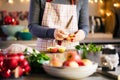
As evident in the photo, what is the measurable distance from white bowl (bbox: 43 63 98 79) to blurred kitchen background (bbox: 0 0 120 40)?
1917mm

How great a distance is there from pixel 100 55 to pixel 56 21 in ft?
2.37

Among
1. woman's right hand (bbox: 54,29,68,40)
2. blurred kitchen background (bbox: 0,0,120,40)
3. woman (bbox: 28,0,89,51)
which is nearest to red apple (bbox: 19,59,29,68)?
woman's right hand (bbox: 54,29,68,40)

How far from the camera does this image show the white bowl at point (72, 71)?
1.11 metres

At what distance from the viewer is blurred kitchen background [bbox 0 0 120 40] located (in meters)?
3.24

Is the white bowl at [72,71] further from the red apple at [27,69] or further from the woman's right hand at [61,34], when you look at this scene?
→ the woman's right hand at [61,34]

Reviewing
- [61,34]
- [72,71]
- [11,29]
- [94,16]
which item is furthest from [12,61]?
[94,16]

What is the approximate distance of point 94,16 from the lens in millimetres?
3652

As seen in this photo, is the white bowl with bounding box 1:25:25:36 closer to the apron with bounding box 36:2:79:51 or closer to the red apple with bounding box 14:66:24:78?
the apron with bounding box 36:2:79:51

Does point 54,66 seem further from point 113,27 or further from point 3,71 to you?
point 113,27

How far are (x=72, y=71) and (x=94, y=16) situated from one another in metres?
2.61

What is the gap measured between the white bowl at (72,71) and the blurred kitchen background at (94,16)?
1.92 m

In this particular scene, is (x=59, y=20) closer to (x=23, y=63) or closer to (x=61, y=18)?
(x=61, y=18)

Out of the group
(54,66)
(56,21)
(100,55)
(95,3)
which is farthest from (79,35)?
(95,3)

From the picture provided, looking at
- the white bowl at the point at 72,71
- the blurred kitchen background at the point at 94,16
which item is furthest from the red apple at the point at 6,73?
the blurred kitchen background at the point at 94,16
